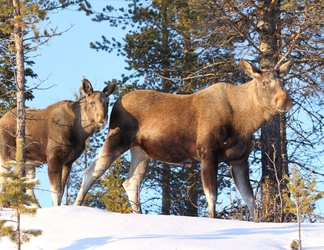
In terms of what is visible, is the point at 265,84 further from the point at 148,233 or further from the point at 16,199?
the point at 16,199

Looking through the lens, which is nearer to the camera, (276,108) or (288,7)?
(276,108)

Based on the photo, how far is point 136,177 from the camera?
48.0 ft

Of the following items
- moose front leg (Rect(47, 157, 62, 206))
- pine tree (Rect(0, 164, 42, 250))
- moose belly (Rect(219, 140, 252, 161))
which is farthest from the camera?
moose front leg (Rect(47, 157, 62, 206))

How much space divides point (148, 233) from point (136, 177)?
16.4ft

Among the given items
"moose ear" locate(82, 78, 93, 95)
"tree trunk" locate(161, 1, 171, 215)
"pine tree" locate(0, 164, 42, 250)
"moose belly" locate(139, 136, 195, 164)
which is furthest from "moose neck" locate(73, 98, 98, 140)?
"tree trunk" locate(161, 1, 171, 215)

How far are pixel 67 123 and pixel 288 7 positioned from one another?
5.17 meters

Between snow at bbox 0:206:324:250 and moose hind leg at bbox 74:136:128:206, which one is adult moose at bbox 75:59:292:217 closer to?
moose hind leg at bbox 74:136:128:206

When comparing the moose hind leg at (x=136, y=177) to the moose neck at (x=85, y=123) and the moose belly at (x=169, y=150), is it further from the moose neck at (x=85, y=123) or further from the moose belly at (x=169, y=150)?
the moose neck at (x=85, y=123)

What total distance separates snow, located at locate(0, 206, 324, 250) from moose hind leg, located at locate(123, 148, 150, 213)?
143 inches

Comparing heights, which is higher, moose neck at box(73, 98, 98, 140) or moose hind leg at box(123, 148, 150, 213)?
moose neck at box(73, 98, 98, 140)

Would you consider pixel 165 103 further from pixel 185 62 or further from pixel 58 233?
pixel 185 62

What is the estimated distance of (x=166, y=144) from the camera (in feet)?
46.2

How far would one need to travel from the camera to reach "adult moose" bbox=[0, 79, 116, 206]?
14.4 m

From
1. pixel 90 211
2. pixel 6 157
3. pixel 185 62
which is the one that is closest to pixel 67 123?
pixel 6 157
